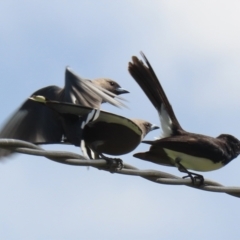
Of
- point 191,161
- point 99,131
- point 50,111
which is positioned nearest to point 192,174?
point 191,161

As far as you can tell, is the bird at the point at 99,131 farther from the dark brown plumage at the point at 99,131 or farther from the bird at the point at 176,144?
the bird at the point at 176,144

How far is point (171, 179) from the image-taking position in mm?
5184

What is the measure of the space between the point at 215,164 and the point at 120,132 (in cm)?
145

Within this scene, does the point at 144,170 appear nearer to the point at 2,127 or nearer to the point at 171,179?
the point at 171,179

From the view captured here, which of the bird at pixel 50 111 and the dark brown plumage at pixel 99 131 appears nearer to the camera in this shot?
the dark brown plumage at pixel 99 131

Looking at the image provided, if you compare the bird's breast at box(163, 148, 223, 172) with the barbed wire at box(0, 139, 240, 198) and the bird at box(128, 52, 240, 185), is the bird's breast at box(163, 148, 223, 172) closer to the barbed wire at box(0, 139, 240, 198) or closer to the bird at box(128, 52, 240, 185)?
the bird at box(128, 52, 240, 185)

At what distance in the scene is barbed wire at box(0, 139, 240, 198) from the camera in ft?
15.0

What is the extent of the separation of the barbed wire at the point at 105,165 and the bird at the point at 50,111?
0.44 metres

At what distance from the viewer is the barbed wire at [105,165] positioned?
458cm

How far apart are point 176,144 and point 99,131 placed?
3.80 feet

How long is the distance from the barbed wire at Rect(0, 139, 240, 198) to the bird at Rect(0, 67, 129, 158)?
17.4 inches

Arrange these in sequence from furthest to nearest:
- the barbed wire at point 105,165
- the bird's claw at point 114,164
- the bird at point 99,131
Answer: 1. the bird at point 99,131
2. the bird's claw at point 114,164
3. the barbed wire at point 105,165

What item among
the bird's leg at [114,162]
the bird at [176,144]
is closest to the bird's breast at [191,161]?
the bird at [176,144]

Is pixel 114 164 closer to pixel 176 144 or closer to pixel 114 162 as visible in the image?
pixel 114 162
